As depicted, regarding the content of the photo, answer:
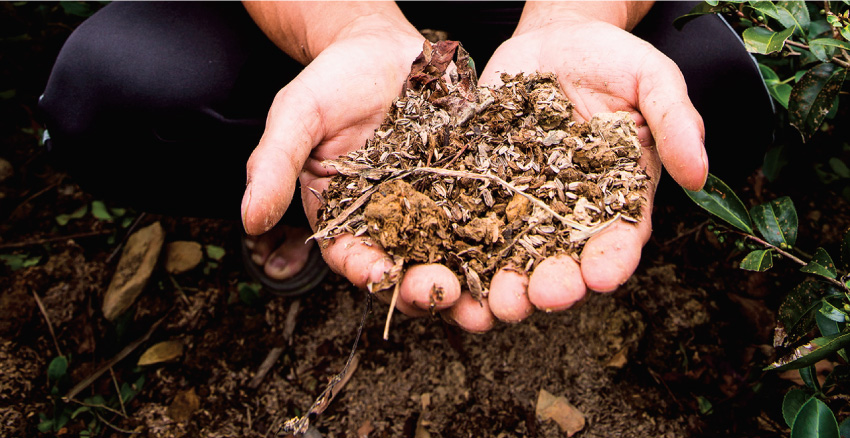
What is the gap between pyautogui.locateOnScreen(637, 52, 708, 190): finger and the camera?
1.26 meters

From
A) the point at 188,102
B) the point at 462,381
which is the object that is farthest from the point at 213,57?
the point at 462,381

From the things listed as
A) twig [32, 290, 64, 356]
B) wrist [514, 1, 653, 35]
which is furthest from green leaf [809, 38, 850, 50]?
twig [32, 290, 64, 356]

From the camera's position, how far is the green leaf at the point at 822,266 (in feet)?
4.30

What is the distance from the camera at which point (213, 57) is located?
6.42ft

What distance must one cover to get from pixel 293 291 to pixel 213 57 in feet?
3.37

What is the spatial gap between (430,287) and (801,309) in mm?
1003

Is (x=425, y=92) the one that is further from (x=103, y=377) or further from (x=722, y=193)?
(x=103, y=377)

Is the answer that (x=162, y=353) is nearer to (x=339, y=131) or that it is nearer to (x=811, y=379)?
(x=339, y=131)

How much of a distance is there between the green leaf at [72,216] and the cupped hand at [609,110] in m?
2.09

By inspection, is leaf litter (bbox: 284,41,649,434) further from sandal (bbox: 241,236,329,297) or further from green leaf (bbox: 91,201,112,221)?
green leaf (bbox: 91,201,112,221)

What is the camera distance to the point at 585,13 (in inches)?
73.9

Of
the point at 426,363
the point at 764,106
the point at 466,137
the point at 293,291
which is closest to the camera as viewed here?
the point at 466,137

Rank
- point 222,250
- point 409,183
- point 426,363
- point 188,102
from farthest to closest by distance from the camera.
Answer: point 222,250 → point 426,363 → point 188,102 → point 409,183

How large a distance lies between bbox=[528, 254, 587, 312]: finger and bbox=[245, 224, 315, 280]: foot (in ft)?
4.52
